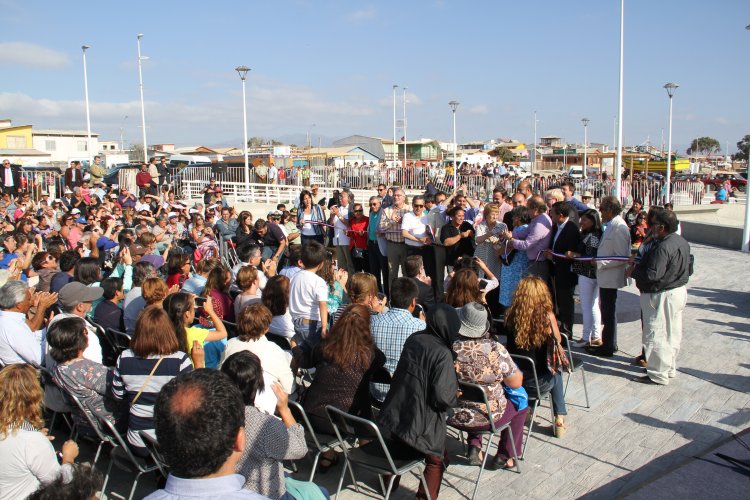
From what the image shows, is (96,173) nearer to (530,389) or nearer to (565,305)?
(565,305)

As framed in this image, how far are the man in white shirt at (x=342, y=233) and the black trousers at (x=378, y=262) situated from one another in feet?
1.65

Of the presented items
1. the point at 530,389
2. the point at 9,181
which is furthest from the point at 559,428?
the point at 9,181

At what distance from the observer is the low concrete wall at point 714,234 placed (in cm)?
1695

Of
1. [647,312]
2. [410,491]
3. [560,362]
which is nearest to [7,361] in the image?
[410,491]

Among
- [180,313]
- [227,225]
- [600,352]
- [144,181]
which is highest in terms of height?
[144,181]

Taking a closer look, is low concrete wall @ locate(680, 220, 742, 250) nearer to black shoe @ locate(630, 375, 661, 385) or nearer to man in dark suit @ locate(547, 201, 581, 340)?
man in dark suit @ locate(547, 201, 581, 340)

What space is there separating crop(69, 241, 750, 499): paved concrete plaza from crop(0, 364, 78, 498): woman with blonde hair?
1.43 metres

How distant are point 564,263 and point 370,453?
14.7ft

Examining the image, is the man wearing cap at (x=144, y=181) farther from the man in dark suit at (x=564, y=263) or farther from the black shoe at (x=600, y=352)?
the black shoe at (x=600, y=352)

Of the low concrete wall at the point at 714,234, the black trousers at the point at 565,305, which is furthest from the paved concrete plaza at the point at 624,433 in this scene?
the low concrete wall at the point at 714,234

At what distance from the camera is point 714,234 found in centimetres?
1778

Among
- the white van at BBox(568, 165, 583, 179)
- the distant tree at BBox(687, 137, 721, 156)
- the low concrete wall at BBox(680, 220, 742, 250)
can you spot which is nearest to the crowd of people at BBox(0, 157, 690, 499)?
the low concrete wall at BBox(680, 220, 742, 250)

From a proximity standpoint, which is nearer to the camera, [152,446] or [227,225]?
[152,446]

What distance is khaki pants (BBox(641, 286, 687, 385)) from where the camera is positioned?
21.5 feet
